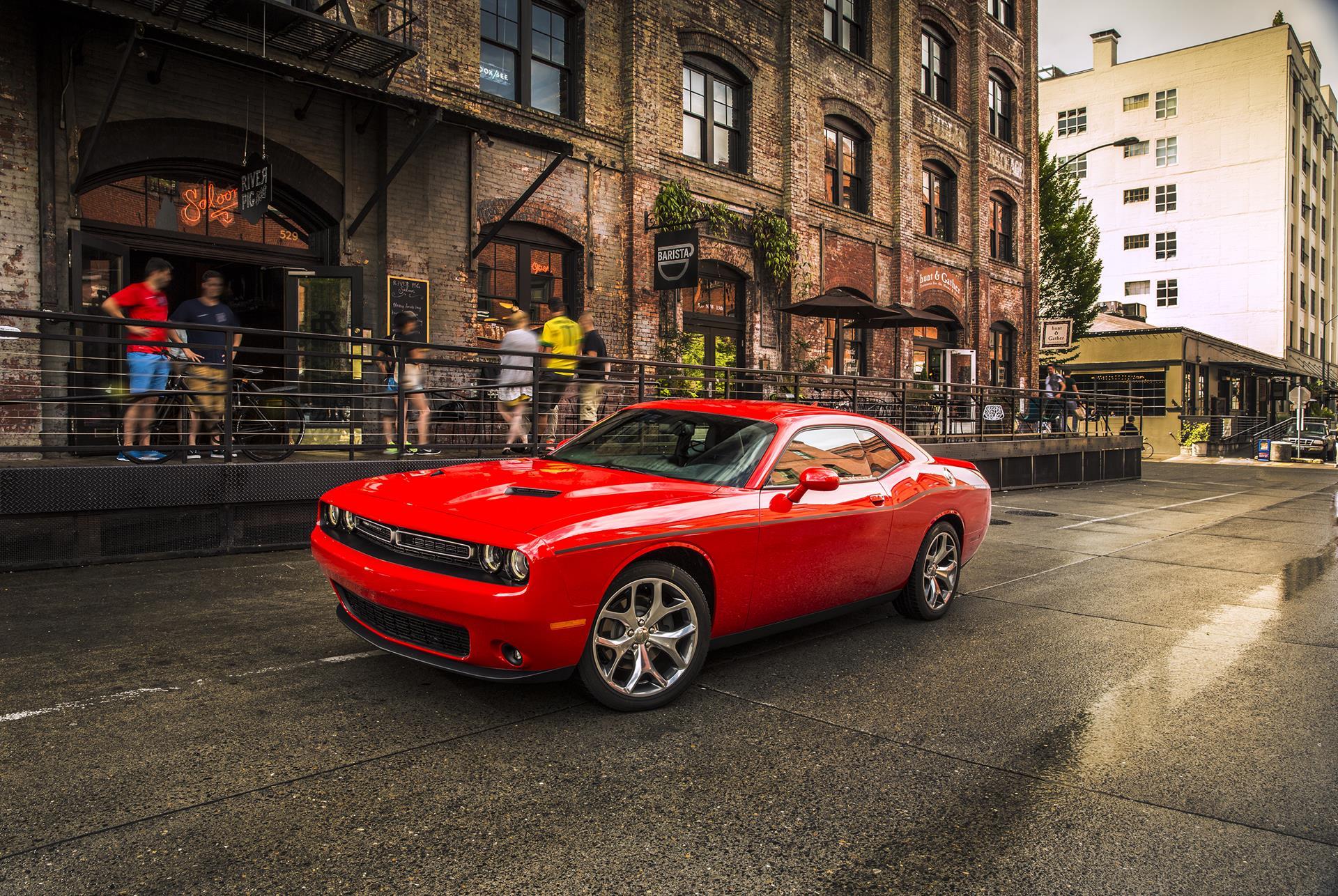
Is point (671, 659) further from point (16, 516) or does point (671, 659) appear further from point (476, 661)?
point (16, 516)

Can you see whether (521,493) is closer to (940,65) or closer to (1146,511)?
(1146,511)

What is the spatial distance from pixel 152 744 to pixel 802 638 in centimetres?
352

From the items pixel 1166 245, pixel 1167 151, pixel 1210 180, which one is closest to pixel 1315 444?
pixel 1166 245

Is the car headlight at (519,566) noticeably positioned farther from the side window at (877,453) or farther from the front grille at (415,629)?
the side window at (877,453)

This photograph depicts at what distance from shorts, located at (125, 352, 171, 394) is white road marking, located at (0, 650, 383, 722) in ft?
15.0

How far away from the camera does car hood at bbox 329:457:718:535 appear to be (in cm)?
402

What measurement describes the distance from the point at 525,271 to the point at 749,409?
9.48m

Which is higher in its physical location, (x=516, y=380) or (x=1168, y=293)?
(x=1168, y=293)

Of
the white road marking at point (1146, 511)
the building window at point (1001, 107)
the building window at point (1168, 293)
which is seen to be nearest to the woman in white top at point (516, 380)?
the white road marking at point (1146, 511)

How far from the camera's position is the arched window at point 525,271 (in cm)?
1380

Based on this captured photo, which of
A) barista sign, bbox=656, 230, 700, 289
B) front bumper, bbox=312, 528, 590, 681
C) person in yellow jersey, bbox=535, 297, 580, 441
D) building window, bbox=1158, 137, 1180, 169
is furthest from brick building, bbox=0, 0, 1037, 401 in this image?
building window, bbox=1158, 137, 1180, 169

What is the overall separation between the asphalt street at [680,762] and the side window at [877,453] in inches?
41.9

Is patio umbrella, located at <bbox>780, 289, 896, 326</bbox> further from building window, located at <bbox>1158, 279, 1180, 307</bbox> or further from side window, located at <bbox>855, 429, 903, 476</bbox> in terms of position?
building window, located at <bbox>1158, 279, 1180, 307</bbox>

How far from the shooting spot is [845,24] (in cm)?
2109
